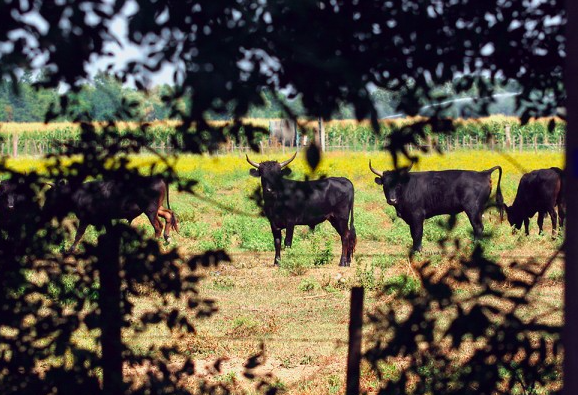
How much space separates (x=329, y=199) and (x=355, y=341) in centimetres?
1024

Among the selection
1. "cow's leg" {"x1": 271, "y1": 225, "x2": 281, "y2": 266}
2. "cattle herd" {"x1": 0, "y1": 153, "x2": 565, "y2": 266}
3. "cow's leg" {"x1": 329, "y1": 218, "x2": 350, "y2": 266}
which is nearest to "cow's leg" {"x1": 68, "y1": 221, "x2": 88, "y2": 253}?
"cattle herd" {"x1": 0, "y1": 153, "x2": 565, "y2": 266}

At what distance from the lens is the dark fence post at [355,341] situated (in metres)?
4.13

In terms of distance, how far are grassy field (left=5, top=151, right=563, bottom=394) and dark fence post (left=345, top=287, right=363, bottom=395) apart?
268 mm

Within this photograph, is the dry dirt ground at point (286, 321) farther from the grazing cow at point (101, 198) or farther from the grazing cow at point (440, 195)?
the grazing cow at point (440, 195)

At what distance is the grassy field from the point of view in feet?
21.5

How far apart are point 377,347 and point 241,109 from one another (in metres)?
1.19

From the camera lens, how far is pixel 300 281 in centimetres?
1129

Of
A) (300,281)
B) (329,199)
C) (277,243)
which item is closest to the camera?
(300,281)

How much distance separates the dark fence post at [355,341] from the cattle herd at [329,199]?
735 millimetres

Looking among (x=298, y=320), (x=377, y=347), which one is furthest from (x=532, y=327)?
(x=298, y=320)

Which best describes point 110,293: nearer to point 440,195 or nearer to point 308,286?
point 308,286

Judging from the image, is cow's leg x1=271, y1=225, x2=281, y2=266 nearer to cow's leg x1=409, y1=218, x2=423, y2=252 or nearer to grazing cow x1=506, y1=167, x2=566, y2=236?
cow's leg x1=409, y1=218, x2=423, y2=252

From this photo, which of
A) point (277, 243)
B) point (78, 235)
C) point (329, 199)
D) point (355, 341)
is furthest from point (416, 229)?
point (355, 341)

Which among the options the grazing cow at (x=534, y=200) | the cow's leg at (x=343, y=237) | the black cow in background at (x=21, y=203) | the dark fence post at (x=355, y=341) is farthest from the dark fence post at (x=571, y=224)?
the grazing cow at (x=534, y=200)
